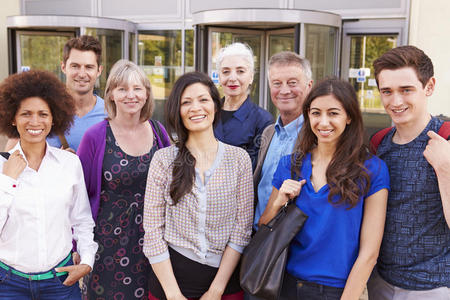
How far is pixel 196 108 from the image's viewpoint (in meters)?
2.34

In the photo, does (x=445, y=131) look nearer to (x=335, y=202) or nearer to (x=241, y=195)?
(x=335, y=202)

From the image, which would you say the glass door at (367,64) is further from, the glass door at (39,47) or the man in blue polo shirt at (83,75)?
the glass door at (39,47)

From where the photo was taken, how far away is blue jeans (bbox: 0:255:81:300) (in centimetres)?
212

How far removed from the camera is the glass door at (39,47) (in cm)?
1081

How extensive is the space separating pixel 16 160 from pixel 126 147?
79 centimetres

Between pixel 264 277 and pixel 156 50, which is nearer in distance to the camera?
pixel 264 277

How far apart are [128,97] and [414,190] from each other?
6.02 feet

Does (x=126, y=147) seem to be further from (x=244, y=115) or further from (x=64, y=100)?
(x=244, y=115)

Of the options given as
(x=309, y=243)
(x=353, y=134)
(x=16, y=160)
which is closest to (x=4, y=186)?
(x=16, y=160)

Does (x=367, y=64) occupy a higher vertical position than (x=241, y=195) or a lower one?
higher

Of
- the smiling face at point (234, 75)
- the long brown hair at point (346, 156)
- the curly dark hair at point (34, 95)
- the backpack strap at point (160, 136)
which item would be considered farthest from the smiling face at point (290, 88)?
the curly dark hair at point (34, 95)

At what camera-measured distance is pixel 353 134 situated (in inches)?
86.1

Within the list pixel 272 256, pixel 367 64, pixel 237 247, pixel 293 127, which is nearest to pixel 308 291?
pixel 272 256

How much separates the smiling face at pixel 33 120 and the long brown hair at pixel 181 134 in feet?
2.10
